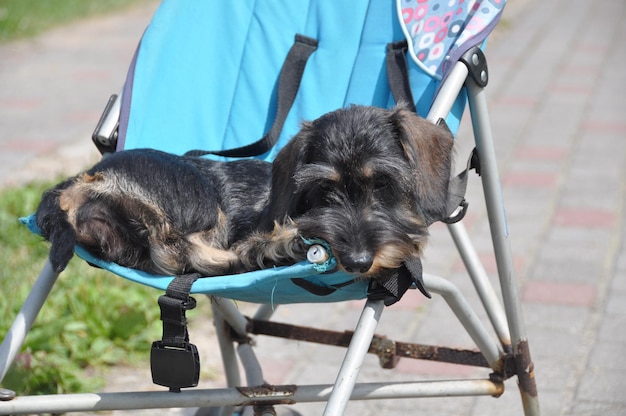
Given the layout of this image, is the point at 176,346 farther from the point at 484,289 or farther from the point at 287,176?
the point at 484,289

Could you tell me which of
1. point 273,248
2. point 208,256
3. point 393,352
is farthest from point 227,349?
point 273,248

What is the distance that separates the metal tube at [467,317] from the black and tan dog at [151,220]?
20.5 inches

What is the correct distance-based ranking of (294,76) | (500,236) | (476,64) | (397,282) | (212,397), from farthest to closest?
(294,76) < (500,236) < (476,64) < (212,397) < (397,282)

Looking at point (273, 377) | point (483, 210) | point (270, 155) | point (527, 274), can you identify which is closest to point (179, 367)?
point (270, 155)

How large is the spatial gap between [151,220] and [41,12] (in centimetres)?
876

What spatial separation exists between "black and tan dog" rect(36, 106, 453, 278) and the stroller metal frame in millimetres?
175

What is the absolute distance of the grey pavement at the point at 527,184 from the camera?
12.3ft

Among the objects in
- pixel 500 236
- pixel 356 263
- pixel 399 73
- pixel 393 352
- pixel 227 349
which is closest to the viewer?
pixel 356 263

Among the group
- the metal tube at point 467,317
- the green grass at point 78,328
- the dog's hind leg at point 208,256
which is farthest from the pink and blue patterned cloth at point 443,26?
the green grass at point 78,328

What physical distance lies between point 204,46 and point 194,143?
1.36 ft

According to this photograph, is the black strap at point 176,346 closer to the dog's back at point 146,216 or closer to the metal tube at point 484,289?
the dog's back at point 146,216

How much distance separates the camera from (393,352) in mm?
2967

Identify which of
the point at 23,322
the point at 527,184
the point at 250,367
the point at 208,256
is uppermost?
the point at 208,256

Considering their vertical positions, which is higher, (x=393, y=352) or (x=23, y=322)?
(x=23, y=322)
